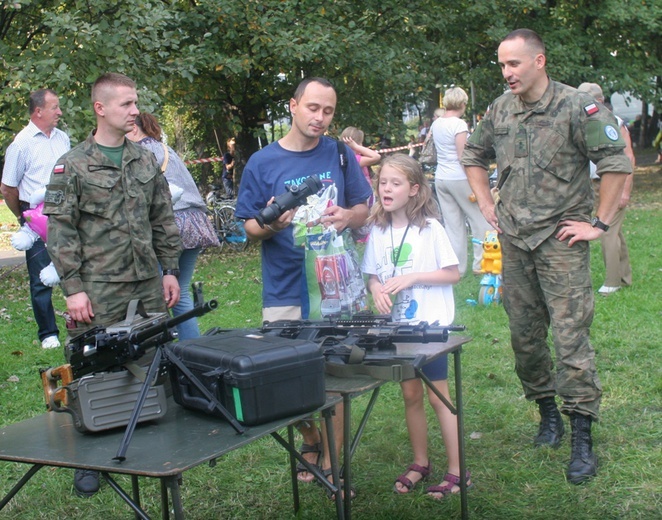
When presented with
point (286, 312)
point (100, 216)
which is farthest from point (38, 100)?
point (286, 312)

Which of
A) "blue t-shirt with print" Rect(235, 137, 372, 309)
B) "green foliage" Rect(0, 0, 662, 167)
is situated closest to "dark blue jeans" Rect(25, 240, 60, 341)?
"green foliage" Rect(0, 0, 662, 167)

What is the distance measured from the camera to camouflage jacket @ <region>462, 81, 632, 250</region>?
14.4ft

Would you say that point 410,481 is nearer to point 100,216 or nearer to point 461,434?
point 461,434

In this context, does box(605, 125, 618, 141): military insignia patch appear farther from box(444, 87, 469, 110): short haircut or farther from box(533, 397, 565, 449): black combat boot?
box(444, 87, 469, 110): short haircut

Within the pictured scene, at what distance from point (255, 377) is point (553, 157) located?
2328 mm

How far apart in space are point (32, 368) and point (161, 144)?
7.82 feet

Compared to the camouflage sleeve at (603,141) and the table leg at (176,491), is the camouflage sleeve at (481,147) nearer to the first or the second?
the camouflage sleeve at (603,141)

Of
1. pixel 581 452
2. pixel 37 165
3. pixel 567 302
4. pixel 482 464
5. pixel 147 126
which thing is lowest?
pixel 482 464

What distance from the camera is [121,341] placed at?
3.04 metres

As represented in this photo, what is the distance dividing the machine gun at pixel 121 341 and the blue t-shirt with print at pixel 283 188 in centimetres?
127

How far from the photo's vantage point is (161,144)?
6.17 metres

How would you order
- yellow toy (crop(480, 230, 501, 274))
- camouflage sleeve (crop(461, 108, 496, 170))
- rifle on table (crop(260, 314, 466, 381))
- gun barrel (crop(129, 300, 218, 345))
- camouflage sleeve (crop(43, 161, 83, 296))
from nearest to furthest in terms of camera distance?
gun barrel (crop(129, 300, 218, 345)), rifle on table (crop(260, 314, 466, 381)), camouflage sleeve (crop(43, 161, 83, 296)), camouflage sleeve (crop(461, 108, 496, 170)), yellow toy (crop(480, 230, 501, 274))

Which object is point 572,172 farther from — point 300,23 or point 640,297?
point 300,23

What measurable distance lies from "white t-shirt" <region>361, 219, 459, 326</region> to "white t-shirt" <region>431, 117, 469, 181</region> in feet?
16.5
